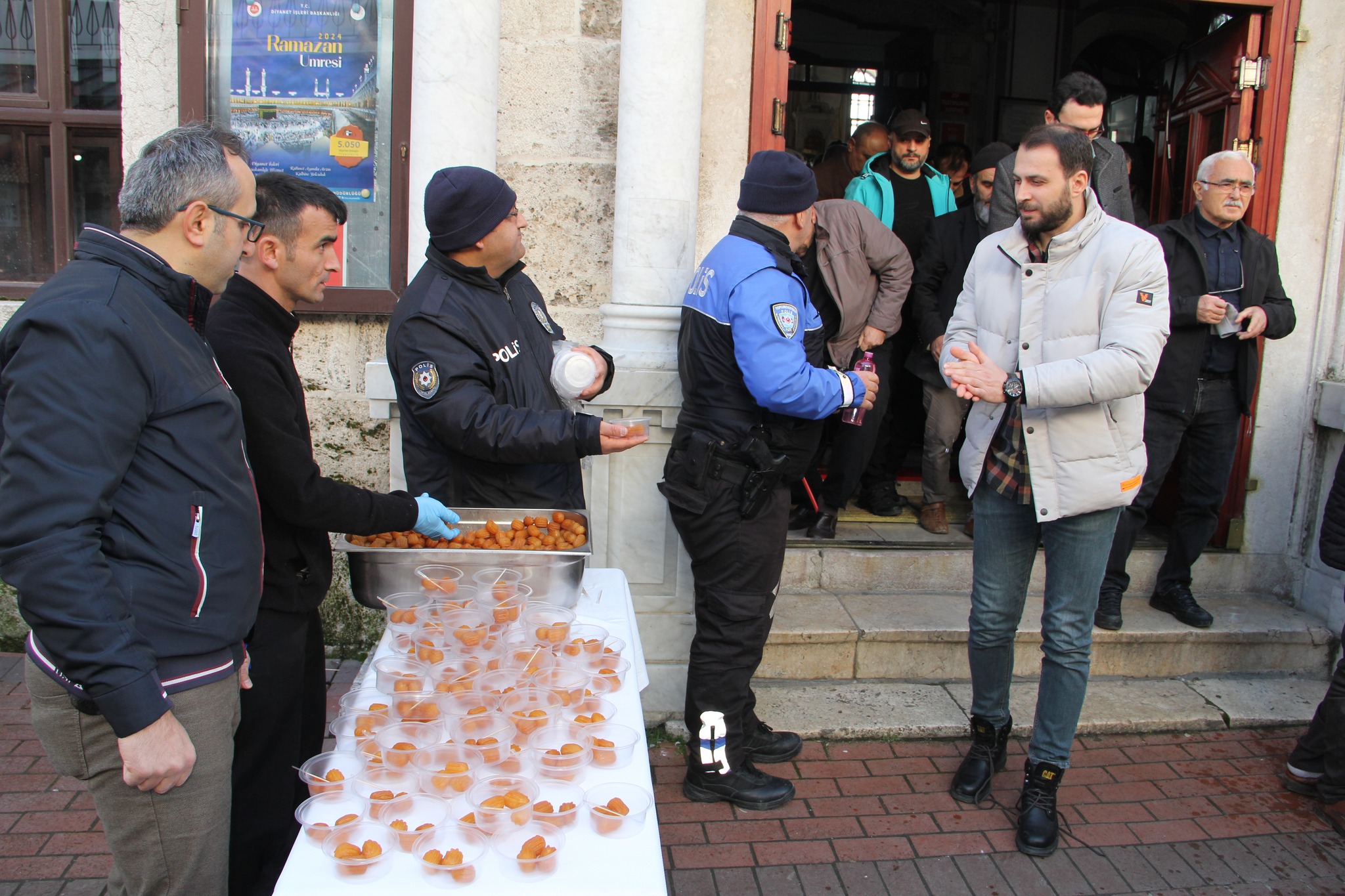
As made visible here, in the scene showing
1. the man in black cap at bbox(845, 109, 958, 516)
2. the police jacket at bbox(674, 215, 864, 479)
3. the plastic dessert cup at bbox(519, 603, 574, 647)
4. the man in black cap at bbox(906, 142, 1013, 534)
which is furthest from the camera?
the man in black cap at bbox(845, 109, 958, 516)

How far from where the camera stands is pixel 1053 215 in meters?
3.05

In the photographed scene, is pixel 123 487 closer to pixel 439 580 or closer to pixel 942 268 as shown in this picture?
pixel 439 580

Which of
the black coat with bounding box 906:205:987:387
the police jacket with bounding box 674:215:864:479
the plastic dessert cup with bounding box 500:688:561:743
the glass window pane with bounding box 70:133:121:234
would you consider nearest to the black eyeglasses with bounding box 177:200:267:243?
the plastic dessert cup with bounding box 500:688:561:743

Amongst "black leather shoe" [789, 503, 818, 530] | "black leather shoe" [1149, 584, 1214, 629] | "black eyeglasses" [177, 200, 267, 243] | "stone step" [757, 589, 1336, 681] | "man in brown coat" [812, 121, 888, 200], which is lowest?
"stone step" [757, 589, 1336, 681]

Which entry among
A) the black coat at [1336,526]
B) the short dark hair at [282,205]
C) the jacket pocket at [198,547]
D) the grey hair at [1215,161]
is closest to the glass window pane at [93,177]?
the short dark hair at [282,205]

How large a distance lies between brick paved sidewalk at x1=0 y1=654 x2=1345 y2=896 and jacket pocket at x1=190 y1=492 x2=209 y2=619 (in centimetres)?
174

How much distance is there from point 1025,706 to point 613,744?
9.51 feet

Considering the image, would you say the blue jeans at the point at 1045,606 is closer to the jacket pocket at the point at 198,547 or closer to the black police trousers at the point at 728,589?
the black police trousers at the point at 728,589

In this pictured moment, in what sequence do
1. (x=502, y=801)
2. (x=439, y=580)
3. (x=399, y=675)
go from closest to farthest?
(x=502, y=801) < (x=399, y=675) < (x=439, y=580)

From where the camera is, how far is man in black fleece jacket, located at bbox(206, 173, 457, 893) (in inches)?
86.3

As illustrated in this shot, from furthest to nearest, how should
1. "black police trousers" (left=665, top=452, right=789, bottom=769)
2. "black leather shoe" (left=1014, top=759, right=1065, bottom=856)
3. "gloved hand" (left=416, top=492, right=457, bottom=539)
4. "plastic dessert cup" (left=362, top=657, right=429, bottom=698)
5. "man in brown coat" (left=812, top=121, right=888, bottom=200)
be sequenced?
"man in brown coat" (left=812, top=121, right=888, bottom=200) → "black police trousers" (left=665, top=452, right=789, bottom=769) → "black leather shoe" (left=1014, top=759, right=1065, bottom=856) → "gloved hand" (left=416, top=492, right=457, bottom=539) → "plastic dessert cup" (left=362, top=657, right=429, bottom=698)

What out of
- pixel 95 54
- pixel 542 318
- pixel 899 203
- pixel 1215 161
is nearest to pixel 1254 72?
pixel 1215 161

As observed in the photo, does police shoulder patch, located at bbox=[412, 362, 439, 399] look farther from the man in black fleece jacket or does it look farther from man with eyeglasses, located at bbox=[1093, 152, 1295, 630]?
man with eyeglasses, located at bbox=[1093, 152, 1295, 630]

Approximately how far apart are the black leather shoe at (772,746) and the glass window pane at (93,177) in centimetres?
371
